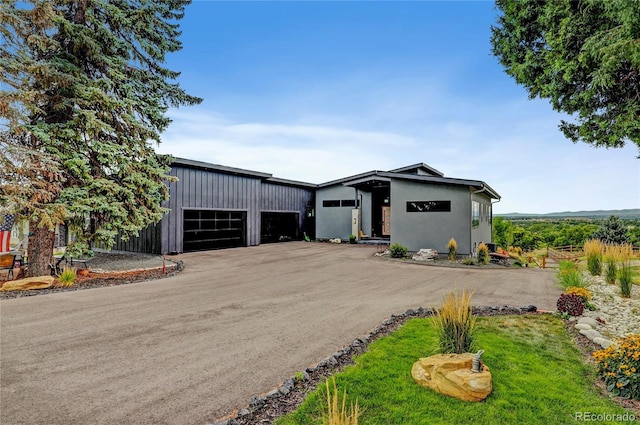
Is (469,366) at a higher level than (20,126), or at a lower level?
lower

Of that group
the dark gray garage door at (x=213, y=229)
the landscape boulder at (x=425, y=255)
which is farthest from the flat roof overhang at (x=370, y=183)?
the dark gray garage door at (x=213, y=229)

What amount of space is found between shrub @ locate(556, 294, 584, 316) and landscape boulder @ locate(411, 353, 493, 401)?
14.3 ft

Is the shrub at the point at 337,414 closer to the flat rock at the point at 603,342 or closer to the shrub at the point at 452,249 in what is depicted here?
the flat rock at the point at 603,342

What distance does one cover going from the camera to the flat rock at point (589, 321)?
5892mm

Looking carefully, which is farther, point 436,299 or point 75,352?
point 436,299

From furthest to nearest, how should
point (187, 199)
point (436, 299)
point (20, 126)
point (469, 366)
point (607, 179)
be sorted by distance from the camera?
point (607, 179)
point (187, 199)
point (20, 126)
point (436, 299)
point (469, 366)

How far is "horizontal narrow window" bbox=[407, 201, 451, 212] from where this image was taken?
16406 millimetres

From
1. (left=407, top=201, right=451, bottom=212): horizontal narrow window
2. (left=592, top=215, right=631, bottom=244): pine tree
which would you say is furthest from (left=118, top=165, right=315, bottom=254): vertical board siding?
(left=592, top=215, right=631, bottom=244): pine tree

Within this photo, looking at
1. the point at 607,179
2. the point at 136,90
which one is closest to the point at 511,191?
the point at 607,179

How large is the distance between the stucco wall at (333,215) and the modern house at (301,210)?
82 millimetres

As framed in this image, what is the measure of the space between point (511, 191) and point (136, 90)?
24861mm

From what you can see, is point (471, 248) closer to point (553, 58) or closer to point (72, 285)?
point (553, 58)

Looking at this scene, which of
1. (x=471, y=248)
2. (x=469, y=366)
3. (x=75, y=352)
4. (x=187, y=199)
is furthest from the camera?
(x=187, y=199)

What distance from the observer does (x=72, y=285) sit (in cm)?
898
